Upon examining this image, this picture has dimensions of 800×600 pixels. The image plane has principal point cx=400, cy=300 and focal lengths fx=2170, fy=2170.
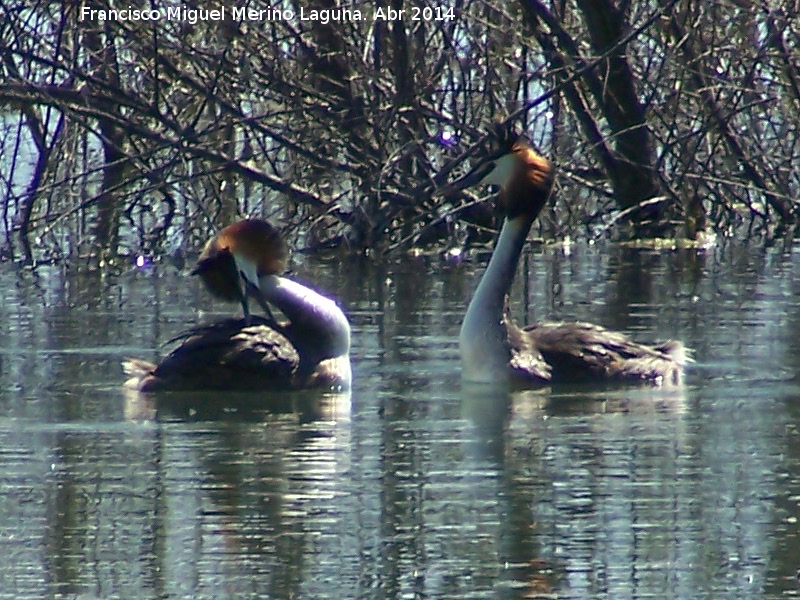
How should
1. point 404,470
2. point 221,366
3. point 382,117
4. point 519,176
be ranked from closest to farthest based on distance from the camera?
point 404,470, point 221,366, point 519,176, point 382,117

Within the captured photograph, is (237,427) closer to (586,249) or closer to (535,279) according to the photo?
(535,279)

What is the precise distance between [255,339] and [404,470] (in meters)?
2.14

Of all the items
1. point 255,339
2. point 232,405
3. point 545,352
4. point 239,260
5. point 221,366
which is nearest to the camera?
point 232,405

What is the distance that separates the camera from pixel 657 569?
243 inches

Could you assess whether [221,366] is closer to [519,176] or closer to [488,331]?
[488,331]

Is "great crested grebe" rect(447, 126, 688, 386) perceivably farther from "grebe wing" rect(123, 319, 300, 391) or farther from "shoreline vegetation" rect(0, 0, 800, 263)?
"shoreline vegetation" rect(0, 0, 800, 263)

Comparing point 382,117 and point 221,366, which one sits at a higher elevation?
point 382,117

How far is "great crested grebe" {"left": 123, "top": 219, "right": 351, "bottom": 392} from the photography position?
942cm

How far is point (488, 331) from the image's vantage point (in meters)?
9.69

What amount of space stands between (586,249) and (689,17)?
175 centimetres

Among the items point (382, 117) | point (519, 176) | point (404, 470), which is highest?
point (382, 117)

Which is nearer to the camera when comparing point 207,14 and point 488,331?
point 488,331

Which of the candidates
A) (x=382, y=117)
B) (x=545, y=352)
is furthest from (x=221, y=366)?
(x=382, y=117)

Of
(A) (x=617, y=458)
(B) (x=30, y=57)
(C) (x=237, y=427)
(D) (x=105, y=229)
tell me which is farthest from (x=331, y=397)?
(D) (x=105, y=229)
